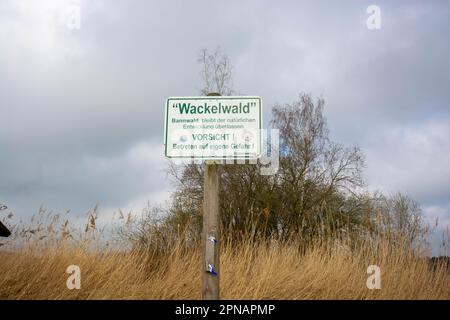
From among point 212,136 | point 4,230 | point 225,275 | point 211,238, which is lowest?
point 225,275

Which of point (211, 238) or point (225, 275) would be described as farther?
point (225, 275)

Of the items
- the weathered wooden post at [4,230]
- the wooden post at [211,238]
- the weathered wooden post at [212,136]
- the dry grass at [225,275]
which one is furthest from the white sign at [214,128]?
the weathered wooden post at [4,230]

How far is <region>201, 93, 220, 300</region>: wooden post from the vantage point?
3.75m

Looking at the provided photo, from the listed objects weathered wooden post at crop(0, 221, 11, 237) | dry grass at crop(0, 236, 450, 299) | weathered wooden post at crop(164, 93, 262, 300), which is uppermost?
weathered wooden post at crop(164, 93, 262, 300)

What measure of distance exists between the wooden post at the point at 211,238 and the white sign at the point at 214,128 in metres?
0.22

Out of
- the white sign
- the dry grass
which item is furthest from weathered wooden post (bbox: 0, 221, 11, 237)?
the white sign

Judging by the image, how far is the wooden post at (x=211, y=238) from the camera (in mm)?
3752

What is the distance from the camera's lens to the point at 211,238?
3773mm

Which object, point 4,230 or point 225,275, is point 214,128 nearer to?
point 225,275

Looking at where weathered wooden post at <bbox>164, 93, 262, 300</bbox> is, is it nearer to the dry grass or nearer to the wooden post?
the wooden post

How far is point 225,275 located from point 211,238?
2.04 m

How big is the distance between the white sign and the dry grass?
206 cm

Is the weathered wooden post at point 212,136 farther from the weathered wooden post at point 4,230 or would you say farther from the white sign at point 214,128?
the weathered wooden post at point 4,230

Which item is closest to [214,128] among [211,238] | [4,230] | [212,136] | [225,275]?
[212,136]
